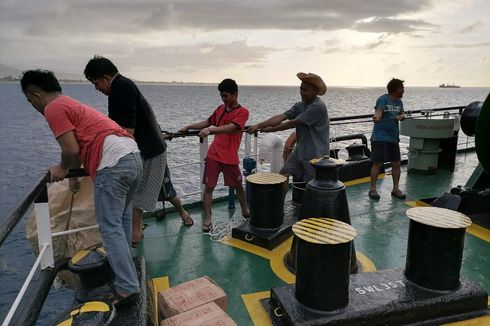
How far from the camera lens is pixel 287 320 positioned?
9.45ft

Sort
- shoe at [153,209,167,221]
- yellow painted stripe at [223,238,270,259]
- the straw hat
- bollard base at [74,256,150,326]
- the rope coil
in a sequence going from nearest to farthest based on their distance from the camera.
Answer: bollard base at [74,256,150,326]
yellow painted stripe at [223,238,270,259]
the straw hat
the rope coil
shoe at [153,209,167,221]

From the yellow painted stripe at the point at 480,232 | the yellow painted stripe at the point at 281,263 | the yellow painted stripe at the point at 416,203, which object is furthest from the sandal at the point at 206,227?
the yellow painted stripe at the point at 480,232

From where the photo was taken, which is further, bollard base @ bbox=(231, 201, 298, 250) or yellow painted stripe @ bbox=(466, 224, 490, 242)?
yellow painted stripe @ bbox=(466, 224, 490, 242)

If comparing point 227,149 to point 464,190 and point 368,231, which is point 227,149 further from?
point 464,190

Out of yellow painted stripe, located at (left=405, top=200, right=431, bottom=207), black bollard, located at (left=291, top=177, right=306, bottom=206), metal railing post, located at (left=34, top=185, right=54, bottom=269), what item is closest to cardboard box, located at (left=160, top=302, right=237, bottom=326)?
metal railing post, located at (left=34, top=185, right=54, bottom=269)

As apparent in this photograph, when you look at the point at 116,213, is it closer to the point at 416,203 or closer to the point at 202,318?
the point at 202,318

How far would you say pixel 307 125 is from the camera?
15.5 feet

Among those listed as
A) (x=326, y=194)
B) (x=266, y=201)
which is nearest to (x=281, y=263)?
(x=266, y=201)

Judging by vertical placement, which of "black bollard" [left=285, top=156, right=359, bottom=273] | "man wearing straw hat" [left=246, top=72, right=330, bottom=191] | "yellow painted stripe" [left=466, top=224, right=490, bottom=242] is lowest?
"yellow painted stripe" [left=466, top=224, right=490, bottom=242]

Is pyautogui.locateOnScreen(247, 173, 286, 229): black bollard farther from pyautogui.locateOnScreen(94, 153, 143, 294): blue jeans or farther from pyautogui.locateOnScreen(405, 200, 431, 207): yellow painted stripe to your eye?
pyautogui.locateOnScreen(405, 200, 431, 207): yellow painted stripe

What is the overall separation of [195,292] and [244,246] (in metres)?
1.53

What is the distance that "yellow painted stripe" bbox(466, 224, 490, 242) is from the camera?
15.5 feet

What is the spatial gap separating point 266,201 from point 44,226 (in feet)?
7.44

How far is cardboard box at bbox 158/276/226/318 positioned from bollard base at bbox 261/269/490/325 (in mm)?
475
